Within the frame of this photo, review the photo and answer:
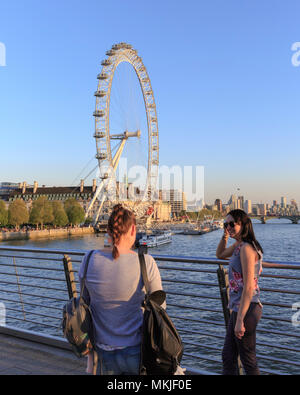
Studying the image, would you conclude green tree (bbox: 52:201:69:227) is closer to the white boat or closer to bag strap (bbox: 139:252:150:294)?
the white boat

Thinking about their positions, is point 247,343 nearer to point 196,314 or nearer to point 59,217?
point 196,314

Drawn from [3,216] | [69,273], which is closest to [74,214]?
[3,216]

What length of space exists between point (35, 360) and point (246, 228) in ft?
8.28

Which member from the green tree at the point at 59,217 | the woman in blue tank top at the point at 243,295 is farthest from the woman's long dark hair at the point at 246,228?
the green tree at the point at 59,217

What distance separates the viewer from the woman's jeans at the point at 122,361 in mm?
2162

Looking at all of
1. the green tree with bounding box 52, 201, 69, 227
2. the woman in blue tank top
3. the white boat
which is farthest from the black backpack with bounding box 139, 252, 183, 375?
the green tree with bounding box 52, 201, 69, 227

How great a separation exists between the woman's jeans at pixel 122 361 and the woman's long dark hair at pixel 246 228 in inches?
39.5

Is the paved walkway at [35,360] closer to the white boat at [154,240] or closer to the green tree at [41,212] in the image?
the white boat at [154,240]

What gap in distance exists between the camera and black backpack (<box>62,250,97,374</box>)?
7.30 ft

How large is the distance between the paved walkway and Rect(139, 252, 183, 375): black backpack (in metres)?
1.77
